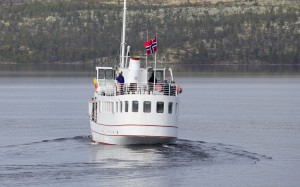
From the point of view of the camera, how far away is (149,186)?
5675cm

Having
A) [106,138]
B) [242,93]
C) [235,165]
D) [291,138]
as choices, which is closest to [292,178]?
[235,165]

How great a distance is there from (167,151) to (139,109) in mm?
3236

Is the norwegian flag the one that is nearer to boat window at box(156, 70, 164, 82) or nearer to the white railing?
boat window at box(156, 70, 164, 82)

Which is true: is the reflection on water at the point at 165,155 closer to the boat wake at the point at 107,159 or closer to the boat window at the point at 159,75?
the boat wake at the point at 107,159

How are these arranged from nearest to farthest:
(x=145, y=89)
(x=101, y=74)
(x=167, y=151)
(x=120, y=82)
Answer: (x=167, y=151) → (x=145, y=89) → (x=120, y=82) → (x=101, y=74)

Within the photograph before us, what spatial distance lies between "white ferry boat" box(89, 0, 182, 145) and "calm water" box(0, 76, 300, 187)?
0.97m

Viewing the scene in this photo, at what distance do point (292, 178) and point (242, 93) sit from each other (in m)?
87.9

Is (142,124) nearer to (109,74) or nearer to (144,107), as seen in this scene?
(144,107)

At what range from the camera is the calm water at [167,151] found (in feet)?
195

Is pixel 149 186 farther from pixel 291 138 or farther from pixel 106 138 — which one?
pixel 291 138

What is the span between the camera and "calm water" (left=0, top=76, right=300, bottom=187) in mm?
59312

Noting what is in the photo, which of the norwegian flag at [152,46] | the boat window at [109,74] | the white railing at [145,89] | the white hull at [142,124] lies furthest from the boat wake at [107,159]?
the norwegian flag at [152,46]

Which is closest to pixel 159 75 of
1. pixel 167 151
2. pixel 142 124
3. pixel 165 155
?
pixel 142 124

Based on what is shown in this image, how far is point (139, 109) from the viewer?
66.6 m
